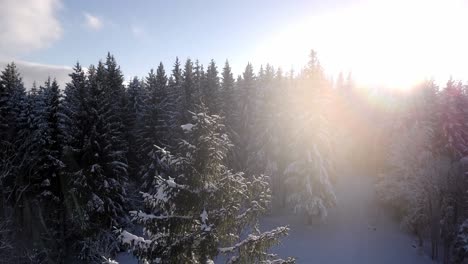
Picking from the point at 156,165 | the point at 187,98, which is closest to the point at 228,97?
the point at 187,98

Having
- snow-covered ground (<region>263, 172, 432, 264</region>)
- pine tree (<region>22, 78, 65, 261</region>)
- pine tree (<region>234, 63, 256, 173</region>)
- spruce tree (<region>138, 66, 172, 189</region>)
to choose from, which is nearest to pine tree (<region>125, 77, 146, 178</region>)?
spruce tree (<region>138, 66, 172, 189</region>)

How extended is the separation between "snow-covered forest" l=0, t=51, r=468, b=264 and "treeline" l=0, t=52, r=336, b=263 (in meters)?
0.06

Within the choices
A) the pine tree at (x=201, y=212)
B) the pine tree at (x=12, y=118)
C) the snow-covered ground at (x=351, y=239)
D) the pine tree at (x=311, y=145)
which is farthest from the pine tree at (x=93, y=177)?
the pine tree at (x=201, y=212)

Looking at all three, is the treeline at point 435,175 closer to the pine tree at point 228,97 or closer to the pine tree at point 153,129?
the pine tree at point 228,97

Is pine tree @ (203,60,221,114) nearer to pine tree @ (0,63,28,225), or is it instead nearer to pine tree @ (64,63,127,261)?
pine tree @ (64,63,127,261)

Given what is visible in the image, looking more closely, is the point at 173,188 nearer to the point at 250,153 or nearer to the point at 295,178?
the point at 295,178

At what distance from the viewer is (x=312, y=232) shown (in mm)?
35250

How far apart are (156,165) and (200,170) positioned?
23.8 m

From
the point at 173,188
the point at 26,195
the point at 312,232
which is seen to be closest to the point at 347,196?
the point at 312,232

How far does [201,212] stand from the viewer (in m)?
8.53

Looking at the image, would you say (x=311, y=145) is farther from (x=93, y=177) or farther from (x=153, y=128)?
(x=93, y=177)

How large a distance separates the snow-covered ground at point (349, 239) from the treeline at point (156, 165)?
2.69 m

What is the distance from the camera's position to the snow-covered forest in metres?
8.60

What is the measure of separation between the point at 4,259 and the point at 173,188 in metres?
17.9
